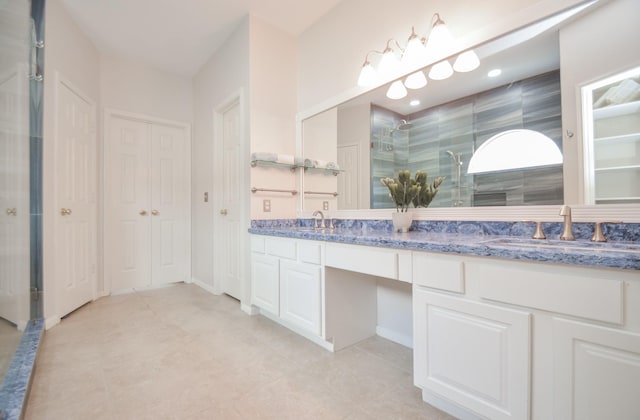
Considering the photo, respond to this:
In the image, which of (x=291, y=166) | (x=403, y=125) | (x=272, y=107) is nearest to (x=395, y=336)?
(x=403, y=125)

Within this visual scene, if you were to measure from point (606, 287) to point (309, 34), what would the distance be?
2.85 m

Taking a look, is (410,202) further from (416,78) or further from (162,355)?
(162,355)

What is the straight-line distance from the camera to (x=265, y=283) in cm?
226

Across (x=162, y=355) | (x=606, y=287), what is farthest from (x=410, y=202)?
(x=162, y=355)

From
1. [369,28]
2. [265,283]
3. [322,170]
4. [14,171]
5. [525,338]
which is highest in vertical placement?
[369,28]

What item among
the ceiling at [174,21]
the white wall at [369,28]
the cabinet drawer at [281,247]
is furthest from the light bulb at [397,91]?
the cabinet drawer at [281,247]

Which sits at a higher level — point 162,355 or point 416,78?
point 416,78

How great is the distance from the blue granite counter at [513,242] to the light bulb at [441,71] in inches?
35.8

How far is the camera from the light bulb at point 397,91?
1907mm

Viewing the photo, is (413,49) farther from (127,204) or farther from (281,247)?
(127,204)

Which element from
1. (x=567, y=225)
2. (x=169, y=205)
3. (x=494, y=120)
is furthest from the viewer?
(x=169, y=205)

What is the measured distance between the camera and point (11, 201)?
5.70 feet

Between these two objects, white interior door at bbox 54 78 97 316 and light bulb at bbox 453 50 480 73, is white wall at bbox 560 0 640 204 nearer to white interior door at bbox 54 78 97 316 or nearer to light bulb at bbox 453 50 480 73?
light bulb at bbox 453 50 480 73

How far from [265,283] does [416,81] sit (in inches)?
73.6
